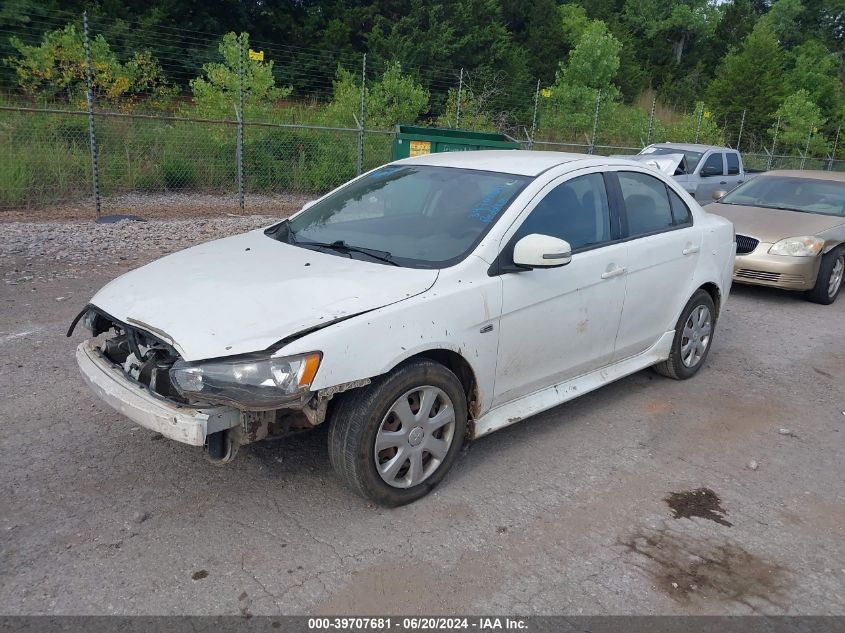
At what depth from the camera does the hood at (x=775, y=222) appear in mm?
8367

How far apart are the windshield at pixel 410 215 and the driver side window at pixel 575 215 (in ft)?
0.59

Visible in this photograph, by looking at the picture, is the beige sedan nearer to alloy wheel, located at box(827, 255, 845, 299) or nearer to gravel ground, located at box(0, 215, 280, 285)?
alloy wheel, located at box(827, 255, 845, 299)

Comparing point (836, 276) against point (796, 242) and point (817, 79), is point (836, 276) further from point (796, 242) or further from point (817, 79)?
point (817, 79)

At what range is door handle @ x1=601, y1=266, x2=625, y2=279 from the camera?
4495 mm

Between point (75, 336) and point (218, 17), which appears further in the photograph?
point (218, 17)

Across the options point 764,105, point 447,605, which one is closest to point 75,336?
point 447,605

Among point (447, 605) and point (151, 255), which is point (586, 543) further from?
point (151, 255)

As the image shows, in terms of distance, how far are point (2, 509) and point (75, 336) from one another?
2.69 meters

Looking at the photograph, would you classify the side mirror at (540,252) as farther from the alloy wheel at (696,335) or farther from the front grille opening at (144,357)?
the alloy wheel at (696,335)

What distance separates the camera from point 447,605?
2.95 m

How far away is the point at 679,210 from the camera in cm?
539

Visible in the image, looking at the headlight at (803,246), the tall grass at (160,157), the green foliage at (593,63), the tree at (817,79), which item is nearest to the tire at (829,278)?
the headlight at (803,246)

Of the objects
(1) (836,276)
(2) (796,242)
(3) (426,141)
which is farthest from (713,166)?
(2) (796,242)

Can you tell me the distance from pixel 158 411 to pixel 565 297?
2275 mm
